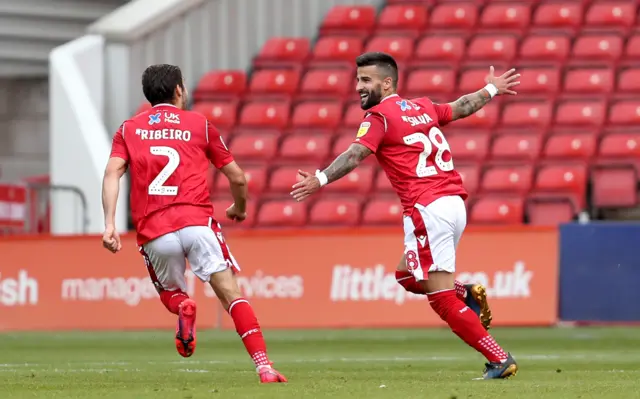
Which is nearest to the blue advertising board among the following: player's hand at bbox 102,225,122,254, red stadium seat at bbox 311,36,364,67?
red stadium seat at bbox 311,36,364,67

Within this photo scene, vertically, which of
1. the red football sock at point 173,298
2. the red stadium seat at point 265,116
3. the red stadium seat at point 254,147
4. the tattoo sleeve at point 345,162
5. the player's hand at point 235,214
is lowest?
the red football sock at point 173,298

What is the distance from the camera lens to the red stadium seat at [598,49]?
1986 centimetres

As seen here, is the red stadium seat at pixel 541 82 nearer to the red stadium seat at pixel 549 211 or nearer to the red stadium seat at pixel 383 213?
the red stadium seat at pixel 549 211

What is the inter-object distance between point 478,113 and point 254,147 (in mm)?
3292

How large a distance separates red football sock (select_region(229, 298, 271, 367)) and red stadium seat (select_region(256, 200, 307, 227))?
1059 cm

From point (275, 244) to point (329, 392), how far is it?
9.38 m

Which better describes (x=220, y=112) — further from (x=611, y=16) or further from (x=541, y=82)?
(x=611, y=16)

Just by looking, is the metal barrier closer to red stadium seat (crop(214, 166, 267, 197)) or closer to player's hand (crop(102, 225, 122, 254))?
red stadium seat (crop(214, 166, 267, 197))

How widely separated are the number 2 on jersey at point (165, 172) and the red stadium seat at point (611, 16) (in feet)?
44.5

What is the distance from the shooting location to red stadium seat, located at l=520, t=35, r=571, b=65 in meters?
20.1

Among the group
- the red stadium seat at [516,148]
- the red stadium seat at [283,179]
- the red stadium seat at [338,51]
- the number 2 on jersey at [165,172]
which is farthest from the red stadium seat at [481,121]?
the number 2 on jersey at [165,172]

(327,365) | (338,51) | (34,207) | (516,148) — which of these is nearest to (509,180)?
(516,148)

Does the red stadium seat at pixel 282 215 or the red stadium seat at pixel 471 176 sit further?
the red stadium seat at pixel 282 215

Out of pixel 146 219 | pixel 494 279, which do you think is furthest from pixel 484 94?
pixel 494 279
